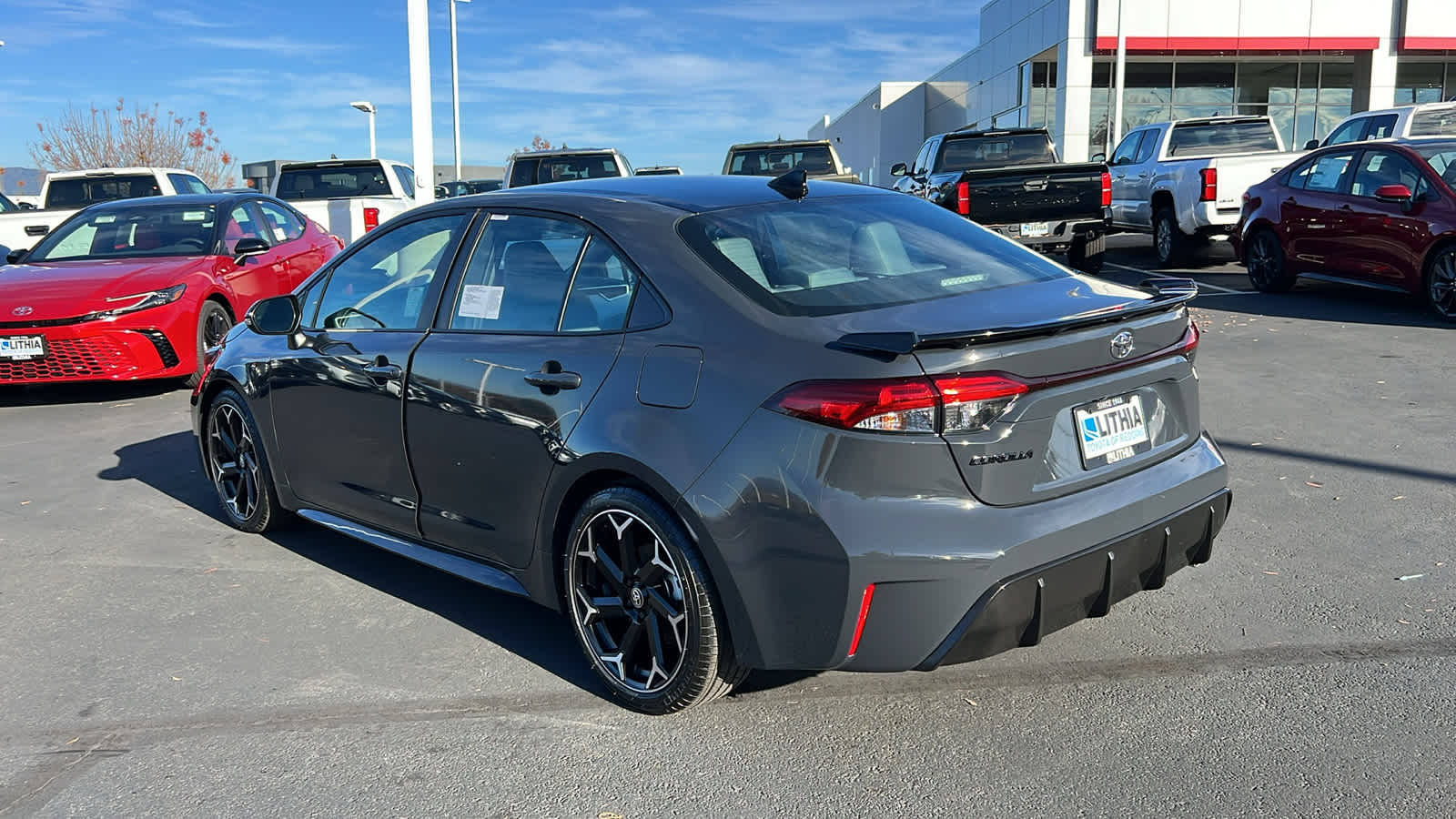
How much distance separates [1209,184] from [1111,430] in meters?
12.9

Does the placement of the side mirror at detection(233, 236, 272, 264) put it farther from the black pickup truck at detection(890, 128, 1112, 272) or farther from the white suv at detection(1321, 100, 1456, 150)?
the white suv at detection(1321, 100, 1456, 150)

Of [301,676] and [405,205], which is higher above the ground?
[405,205]

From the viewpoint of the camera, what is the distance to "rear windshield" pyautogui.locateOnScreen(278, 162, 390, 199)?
64.3 feet

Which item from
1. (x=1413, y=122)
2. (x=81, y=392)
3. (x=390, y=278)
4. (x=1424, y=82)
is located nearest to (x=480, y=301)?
(x=390, y=278)

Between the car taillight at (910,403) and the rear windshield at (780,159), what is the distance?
15.7m

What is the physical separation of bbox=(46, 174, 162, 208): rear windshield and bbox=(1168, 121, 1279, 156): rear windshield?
579 inches

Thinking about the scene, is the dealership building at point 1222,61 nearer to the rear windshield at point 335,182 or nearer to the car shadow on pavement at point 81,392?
the rear windshield at point 335,182

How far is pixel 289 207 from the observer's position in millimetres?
12172

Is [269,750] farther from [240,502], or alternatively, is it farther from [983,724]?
[240,502]

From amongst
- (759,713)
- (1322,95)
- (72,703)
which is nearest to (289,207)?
(72,703)

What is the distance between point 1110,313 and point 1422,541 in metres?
2.48

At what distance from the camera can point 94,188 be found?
18344 mm

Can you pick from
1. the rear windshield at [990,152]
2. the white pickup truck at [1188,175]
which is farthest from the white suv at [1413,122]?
the rear windshield at [990,152]

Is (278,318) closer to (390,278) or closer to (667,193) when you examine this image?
(390,278)
